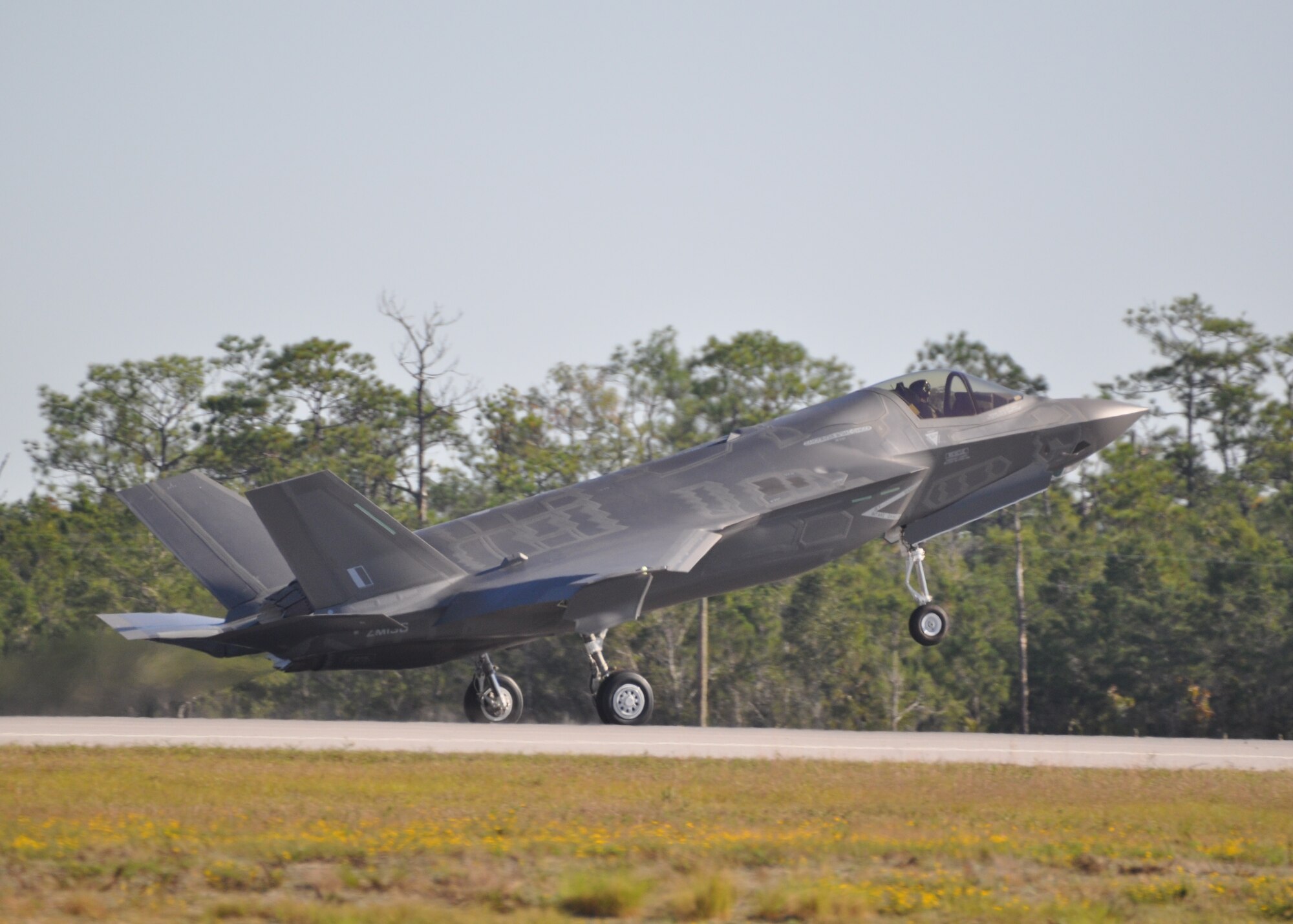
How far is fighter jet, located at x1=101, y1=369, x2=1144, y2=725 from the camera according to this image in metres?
20.1

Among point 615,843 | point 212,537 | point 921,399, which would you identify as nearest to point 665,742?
point 921,399

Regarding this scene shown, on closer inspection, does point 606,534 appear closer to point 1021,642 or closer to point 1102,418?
point 1102,418

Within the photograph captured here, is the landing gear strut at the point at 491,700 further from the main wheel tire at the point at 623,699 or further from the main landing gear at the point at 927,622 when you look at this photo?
the main landing gear at the point at 927,622

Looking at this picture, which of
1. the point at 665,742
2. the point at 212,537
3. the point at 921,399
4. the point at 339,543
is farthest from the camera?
the point at 921,399

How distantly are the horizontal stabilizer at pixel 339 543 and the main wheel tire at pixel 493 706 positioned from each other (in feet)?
9.58

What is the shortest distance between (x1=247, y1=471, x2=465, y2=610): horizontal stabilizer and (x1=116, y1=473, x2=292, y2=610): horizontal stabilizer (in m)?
2.26

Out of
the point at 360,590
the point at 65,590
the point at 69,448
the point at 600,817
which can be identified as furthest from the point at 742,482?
the point at 69,448

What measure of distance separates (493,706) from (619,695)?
249 centimetres

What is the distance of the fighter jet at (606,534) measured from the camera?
20094mm

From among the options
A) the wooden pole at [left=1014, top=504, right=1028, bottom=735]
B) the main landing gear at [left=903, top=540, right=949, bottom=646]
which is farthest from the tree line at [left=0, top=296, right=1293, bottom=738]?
the main landing gear at [left=903, top=540, right=949, bottom=646]

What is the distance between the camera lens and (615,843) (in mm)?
11477

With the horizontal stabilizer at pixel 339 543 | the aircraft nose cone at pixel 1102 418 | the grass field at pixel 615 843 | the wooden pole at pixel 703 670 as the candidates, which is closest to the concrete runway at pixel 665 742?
the grass field at pixel 615 843

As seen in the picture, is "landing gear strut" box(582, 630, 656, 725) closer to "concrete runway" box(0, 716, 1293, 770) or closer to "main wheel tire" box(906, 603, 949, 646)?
"concrete runway" box(0, 716, 1293, 770)

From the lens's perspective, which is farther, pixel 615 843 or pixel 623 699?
pixel 623 699
